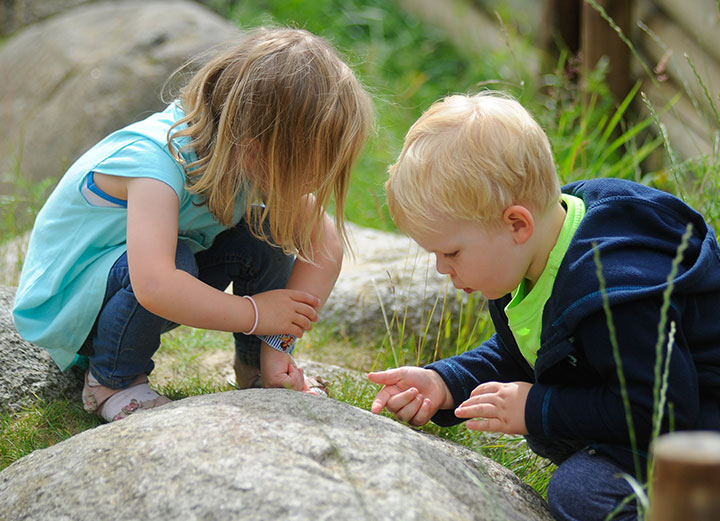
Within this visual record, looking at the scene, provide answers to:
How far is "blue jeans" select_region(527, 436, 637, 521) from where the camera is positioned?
1855mm

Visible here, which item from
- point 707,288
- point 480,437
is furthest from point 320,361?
point 707,288

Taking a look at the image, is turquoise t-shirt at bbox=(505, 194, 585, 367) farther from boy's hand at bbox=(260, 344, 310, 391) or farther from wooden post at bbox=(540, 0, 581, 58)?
wooden post at bbox=(540, 0, 581, 58)

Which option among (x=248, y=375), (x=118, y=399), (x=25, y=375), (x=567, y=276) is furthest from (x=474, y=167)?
(x=25, y=375)

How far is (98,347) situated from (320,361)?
3.21 ft

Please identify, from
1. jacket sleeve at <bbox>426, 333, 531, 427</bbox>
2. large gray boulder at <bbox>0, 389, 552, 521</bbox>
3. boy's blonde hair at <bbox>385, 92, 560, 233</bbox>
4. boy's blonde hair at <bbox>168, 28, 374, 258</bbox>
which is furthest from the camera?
jacket sleeve at <bbox>426, 333, 531, 427</bbox>

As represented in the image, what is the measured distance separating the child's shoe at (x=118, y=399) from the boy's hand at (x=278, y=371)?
306mm

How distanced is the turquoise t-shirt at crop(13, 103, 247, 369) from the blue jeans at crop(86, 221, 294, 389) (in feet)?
0.16

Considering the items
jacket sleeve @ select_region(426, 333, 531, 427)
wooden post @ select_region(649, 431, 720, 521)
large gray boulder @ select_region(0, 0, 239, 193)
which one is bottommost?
large gray boulder @ select_region(0, 0, 239, 193)

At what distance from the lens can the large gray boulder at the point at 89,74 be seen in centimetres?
543

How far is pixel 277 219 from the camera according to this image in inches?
90.2

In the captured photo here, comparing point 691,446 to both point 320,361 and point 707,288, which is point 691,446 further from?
point 320,361

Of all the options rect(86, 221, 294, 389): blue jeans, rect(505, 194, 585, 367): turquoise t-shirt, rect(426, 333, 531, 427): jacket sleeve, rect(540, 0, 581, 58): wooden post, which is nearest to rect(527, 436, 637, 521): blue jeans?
rect(505, 194, 585, 367): turquoise t-shirt

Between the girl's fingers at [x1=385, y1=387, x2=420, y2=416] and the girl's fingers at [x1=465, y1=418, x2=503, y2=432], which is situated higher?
the girl's fingers at [x1=465, y1=418, x2=503, y2=432]

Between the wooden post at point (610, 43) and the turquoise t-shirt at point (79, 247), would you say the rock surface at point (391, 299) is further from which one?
the wooden post at point (610, 43)
